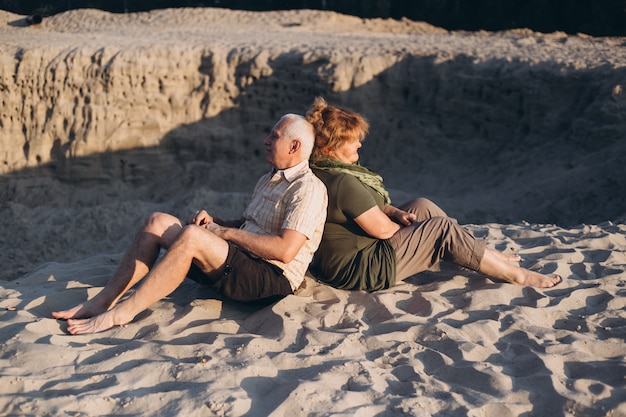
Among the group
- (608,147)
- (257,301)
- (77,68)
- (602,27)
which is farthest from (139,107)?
(602,27)

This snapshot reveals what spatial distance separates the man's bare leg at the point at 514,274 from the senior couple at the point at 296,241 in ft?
0.07

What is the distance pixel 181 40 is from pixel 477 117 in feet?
16.4

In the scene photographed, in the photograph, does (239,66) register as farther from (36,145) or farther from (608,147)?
(608,147)

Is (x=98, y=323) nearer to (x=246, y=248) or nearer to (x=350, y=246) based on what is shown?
(x=246, y=248)

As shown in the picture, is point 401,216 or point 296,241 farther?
point 401,216

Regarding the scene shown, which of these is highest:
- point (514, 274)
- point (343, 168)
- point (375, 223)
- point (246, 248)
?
point (343, 168)

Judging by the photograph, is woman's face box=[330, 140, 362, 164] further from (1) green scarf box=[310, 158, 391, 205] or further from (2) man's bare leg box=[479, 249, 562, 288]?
(2) man's bare leg box=[479, 249, 562, 288]

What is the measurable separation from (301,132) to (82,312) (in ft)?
5.21

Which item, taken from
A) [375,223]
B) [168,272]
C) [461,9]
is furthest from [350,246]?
[461,9]

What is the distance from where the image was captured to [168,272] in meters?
3.96

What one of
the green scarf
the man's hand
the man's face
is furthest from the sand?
Result: the man's face

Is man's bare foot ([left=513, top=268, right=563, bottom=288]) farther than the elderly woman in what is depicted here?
Yes

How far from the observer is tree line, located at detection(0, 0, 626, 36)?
16.0m

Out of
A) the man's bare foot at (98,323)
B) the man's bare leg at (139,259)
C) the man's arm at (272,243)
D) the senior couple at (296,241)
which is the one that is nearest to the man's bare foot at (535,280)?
the senior couple at (296,241)
